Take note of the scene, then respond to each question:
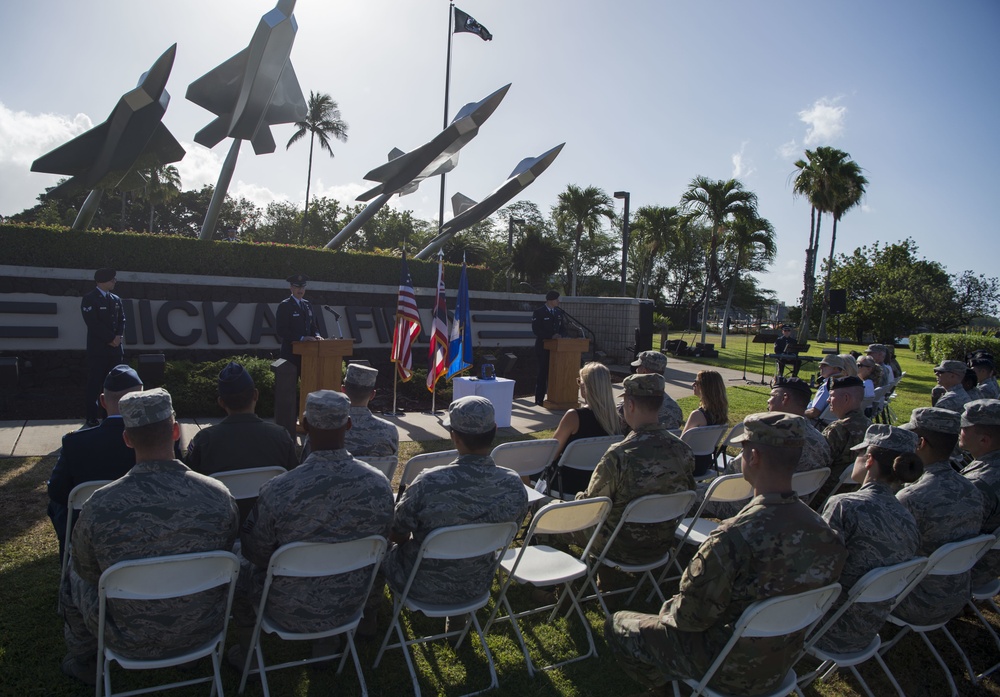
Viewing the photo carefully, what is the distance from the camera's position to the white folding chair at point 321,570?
2.34 metres

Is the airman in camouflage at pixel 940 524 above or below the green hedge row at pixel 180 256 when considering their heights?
below

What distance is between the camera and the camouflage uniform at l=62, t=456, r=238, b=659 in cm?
225

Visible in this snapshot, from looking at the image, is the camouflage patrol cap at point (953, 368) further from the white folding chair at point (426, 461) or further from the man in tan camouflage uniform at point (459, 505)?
the man in tan camouflage uniform at point (459, 505)

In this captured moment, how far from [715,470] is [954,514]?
2.39m

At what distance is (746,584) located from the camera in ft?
7.15

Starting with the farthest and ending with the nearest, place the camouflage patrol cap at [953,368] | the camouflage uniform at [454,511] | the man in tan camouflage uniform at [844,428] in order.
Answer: the camouflage patrol cap at [953,368], the man in tan camouflage uniform at [844,428], the camouflage uniform at [454,511]

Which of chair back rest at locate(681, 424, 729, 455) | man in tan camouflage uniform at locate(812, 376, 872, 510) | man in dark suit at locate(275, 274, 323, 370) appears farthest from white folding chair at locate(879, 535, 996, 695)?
man in dark suit at locate(275, 274, 323, 370)

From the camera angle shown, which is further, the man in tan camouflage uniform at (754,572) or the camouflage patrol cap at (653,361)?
the camouflage patrol cap at (653,361)

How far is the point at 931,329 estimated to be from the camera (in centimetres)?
3497

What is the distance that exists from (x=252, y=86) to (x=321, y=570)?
13.4 m

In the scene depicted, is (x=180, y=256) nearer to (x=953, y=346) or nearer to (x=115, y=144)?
(x=115, y=144)

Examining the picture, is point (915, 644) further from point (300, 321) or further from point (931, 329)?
point (931, 329)

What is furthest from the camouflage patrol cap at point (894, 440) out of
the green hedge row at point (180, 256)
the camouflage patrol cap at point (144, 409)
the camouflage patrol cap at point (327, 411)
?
the green hedge row at point (180, 256)

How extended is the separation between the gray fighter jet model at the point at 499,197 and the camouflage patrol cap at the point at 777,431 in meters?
14.8
